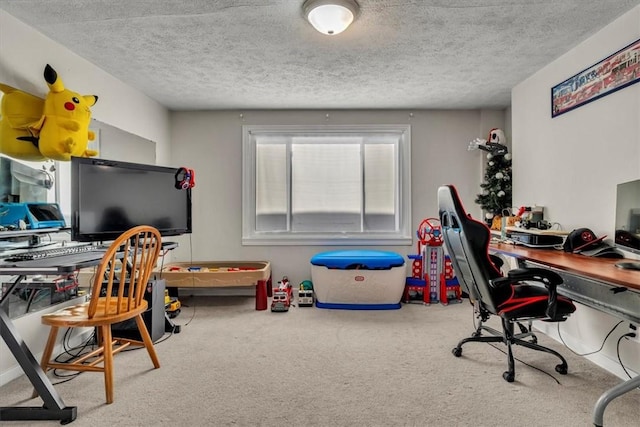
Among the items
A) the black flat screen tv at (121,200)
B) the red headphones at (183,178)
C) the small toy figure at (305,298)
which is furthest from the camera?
the small toy figure at (305,298)

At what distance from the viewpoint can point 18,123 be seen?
2.18m

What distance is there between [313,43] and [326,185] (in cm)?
202

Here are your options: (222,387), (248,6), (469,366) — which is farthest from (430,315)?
(248,6)

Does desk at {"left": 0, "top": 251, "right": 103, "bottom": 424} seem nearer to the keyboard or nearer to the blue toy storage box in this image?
the keyboard

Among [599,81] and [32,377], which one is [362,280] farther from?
[32,377]

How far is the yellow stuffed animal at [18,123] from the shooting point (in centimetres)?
214

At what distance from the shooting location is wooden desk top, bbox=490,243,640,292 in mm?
1558

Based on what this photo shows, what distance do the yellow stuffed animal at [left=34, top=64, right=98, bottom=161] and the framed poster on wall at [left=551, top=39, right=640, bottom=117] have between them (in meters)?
3.56

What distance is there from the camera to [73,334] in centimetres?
271

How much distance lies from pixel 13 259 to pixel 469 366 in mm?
2737

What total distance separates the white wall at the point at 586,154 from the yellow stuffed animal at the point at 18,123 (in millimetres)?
3744

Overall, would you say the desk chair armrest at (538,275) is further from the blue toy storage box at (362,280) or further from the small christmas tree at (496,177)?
the small christmas tree at (496,177)

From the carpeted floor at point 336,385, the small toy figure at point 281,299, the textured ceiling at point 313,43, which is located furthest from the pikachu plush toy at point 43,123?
the small toy figure at point 281,299

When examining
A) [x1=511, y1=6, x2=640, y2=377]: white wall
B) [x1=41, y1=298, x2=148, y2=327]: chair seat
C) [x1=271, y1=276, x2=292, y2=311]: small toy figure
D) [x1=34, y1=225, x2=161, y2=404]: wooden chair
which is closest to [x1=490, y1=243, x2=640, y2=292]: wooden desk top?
[x1=511, y1=6, x2=640, y2=377]: white wall
